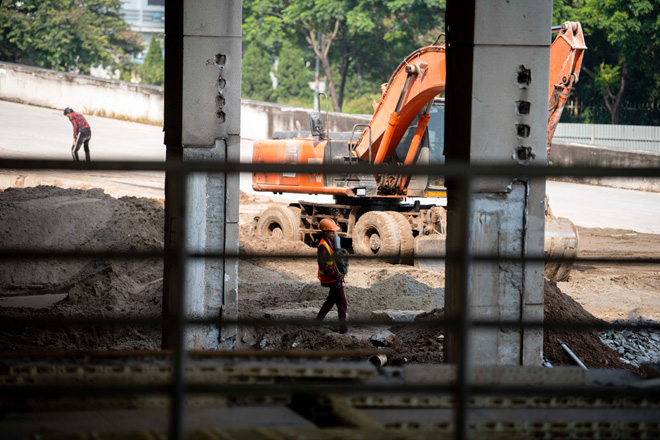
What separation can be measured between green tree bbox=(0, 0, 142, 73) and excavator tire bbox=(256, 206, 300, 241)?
117ft

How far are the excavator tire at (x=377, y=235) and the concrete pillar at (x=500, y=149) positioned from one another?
26.5 ft

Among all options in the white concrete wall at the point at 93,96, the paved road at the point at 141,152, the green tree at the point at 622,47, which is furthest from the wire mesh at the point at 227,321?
the green tree at the point at 622,47

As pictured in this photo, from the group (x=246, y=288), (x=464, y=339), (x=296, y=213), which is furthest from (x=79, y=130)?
(x=464, y=339)

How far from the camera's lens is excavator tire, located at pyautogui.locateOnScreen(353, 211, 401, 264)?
1597cm

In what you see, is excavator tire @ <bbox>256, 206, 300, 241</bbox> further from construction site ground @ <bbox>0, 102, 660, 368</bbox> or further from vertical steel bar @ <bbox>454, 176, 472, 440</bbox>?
vertical steel bar @ <bbox>454, 176, 472, 440</bbox>

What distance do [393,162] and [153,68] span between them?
4651 cm

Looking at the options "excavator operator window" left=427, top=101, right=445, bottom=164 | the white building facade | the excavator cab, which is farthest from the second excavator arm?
the white building facade

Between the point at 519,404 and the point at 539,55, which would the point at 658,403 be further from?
the point at 539,55

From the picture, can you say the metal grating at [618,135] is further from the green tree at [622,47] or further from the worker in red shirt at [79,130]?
the worker in red shirt at [79,130]

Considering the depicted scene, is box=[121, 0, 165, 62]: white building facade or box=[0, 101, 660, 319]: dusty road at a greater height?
box=[121, 0, 165, 62]: white building facade

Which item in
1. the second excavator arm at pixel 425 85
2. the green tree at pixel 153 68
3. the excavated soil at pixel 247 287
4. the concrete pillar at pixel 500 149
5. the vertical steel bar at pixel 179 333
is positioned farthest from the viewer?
the green tree at pixel 153 68

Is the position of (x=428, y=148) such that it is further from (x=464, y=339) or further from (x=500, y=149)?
(x=464, y=339)

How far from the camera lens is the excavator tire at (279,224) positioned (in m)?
18.1

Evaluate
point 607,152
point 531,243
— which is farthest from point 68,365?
point 607,152
